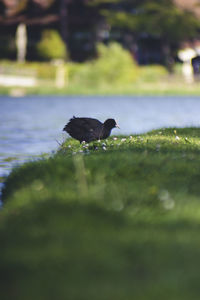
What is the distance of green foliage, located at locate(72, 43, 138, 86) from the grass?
46.1 meters

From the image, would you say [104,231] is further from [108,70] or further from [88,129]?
[108,70]

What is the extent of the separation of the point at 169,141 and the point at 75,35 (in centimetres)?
6357

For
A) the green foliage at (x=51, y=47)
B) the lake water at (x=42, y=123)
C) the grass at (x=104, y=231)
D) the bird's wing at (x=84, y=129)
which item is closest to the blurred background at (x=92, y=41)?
the green foliage at (x=51, y=47)

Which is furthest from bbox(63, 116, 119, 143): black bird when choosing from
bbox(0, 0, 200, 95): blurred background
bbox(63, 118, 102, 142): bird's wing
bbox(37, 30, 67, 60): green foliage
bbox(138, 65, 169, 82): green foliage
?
bbox(37, 30, 67, 60): green foliage

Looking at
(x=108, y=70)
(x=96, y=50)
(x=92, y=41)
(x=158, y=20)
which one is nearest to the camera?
(x=108, y=70)

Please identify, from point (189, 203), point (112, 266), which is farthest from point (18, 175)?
point (112, 266)

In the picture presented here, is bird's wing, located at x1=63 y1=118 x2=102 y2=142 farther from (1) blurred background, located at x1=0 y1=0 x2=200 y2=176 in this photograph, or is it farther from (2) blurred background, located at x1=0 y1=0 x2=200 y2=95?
(2) blurred background, located at x1=0 y1=0 x2=200 y2=95

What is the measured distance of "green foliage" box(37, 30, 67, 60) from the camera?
61812mm

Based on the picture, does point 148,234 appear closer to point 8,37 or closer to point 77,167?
point 77,167

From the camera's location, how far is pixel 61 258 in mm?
4898

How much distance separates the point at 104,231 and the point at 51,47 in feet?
189

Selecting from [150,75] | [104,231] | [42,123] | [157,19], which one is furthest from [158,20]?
[104,231]

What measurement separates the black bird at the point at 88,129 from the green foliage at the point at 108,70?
42.4 m

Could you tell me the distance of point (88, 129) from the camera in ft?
38.4
